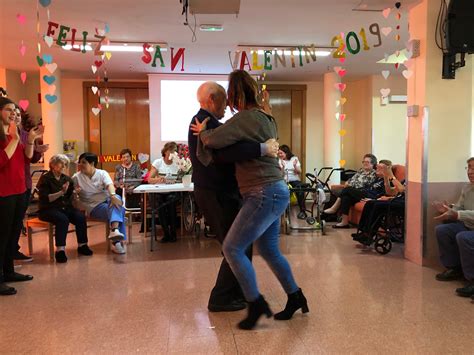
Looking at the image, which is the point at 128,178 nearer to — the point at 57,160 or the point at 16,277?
the point at 57,160

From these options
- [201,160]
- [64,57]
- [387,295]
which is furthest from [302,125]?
[201,160]

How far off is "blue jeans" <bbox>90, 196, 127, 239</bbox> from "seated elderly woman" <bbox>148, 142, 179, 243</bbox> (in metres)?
0.55

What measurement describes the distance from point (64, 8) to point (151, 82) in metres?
3.76

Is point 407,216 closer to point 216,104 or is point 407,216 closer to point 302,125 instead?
point 216,104

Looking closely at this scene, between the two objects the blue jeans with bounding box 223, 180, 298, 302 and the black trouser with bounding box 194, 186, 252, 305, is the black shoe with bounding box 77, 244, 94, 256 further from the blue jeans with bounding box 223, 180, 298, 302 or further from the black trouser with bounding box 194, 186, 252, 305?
the blue jeans with bounding box 223, 180, 298, 302

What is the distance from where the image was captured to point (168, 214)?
4.88 metres

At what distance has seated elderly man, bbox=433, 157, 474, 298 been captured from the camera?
10.1ft

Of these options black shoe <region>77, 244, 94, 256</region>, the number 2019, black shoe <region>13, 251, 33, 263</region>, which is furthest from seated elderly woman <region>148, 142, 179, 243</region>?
the number 2019

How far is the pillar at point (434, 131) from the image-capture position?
A: 11.9ft

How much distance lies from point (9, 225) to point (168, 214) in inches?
78.3

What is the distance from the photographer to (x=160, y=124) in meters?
8.07

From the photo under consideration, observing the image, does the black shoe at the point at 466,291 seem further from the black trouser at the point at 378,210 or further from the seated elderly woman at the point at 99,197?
the seated elderly woman at the point at 99,197

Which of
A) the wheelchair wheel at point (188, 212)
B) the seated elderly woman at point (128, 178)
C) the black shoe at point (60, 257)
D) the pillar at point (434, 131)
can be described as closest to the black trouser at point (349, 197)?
the pillar at point (434, 131)

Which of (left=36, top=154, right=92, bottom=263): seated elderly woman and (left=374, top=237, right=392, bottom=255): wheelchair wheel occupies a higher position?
(left=36, top=154, right=92, bottom=263): seated elderly woman
